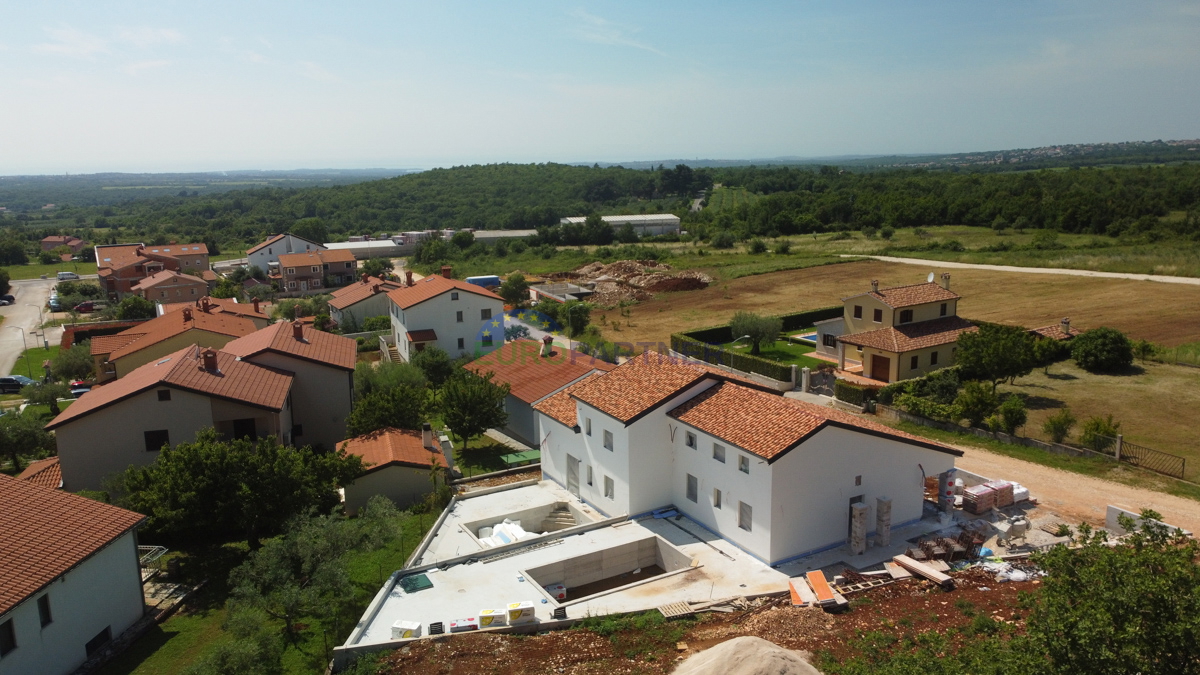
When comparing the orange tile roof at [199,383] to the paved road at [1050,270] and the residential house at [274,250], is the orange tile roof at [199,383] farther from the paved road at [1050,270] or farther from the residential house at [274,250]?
the residential house at [274,250]

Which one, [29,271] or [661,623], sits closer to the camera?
[661,623]

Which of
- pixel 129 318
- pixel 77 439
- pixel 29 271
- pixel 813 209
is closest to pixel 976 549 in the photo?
pixel 77 439

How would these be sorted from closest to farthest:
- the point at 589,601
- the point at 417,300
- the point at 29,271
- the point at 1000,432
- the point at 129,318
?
the point at 589,601 < the point at 1000,432 < the point at 417,300 < the point at 129,318 < the point at 29,271

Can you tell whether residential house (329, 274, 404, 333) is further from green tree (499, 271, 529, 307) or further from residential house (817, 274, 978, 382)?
residential house (817, 274, 978, 382)

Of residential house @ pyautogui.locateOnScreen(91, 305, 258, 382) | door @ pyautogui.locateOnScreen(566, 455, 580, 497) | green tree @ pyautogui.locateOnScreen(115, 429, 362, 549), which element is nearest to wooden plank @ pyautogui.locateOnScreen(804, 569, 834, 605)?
door @ pyautogui.locateOnScreen(566, 455, 580, 497)

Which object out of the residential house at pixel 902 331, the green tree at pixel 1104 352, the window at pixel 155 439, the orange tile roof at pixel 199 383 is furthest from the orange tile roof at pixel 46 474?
the green tree at pixel 1104 352

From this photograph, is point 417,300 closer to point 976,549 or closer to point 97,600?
point 97,600

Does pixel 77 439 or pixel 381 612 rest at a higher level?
pixel 77 439
